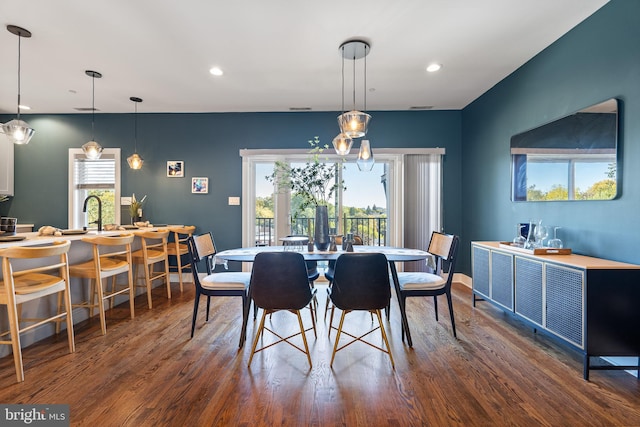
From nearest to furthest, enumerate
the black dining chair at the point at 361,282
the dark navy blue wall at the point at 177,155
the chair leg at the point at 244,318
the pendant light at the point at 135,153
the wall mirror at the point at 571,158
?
the black dining chair at the point at 361,282
the wall mirror at the point at 571,158
the chair leg at the point at 244,318
the pendant light at the point at 135,153
the dark navy blue wall at the point at 177,155

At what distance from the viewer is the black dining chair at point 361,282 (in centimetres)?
207

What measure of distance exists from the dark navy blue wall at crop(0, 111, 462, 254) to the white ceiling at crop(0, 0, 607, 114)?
57 cm

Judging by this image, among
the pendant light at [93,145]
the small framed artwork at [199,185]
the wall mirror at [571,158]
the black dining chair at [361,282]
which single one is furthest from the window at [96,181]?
the wall mirror at [571,158]

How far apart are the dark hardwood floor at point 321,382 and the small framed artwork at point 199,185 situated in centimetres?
247

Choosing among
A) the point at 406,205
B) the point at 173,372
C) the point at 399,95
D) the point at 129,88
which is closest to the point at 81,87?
the point at 129,88

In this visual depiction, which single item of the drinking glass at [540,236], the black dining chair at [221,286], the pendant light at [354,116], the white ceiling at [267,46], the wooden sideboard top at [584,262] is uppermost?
the white ceiling at [267,46]

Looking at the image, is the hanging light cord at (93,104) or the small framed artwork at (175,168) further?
the small framed artwork at (175,168)

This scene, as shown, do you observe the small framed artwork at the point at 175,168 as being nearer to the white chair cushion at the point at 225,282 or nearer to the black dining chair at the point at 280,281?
the white chair cushion at the point at 225,282

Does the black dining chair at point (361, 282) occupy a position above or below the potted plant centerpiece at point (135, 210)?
below

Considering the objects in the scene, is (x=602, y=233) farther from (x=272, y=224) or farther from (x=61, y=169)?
(x=61, y=169)

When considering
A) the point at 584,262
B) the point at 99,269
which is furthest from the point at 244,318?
the point at 584,262

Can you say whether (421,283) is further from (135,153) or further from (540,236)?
(135,153)

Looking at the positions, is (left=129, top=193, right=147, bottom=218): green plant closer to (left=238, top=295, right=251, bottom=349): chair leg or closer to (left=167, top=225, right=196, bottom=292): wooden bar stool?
(left=167, top=225, right=196, bottom=292): wooden bar stool

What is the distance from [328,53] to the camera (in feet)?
9.85
